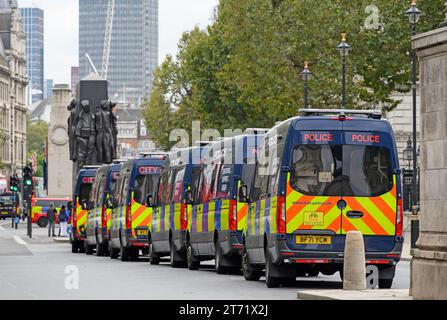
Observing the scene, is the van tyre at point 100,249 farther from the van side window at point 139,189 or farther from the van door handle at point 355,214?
the van door handle at point 355,214

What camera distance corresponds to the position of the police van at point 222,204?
30.8m

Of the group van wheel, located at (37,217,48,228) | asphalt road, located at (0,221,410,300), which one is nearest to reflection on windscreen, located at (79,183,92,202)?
asphalt road, located at (0,221,410,300)

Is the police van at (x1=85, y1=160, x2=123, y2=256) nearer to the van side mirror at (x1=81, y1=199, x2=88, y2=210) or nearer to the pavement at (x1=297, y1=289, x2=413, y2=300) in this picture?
the van side mirror at (x1=81, y1=199, x2=88, y2=210)

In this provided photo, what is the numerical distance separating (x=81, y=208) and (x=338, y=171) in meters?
30.5

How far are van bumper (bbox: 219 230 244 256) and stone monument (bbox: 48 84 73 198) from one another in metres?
83.4

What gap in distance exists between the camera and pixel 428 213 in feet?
62.6

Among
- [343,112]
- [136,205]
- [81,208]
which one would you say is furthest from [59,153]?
[343,112]

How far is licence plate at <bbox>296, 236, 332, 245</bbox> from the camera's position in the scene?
84.1 ft

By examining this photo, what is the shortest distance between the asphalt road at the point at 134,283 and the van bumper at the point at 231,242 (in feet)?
1.74

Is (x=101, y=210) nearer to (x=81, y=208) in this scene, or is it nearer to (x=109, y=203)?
(x=109, y=203)

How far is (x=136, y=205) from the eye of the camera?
1679 inches

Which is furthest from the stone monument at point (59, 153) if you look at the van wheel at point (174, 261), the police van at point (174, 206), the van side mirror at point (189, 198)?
the van side mirror at point (189, 198)

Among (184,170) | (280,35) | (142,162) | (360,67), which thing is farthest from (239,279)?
(280,35)

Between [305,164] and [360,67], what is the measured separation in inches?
1442
